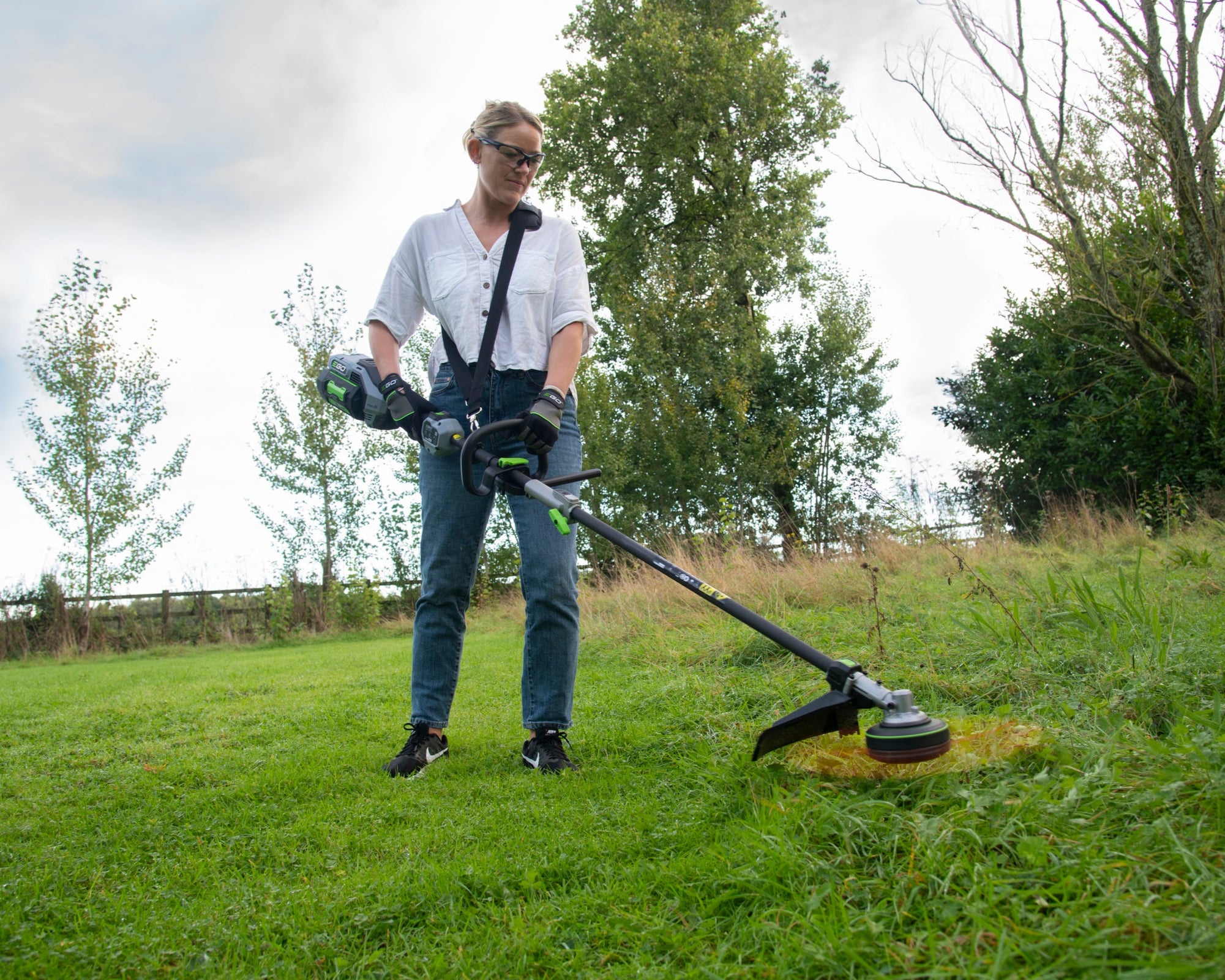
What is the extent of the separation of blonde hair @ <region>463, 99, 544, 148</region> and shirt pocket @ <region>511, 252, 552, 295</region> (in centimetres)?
41

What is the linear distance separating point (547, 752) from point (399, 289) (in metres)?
1.71

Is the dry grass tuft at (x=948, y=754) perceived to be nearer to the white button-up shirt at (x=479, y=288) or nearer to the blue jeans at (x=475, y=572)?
the blue jeans at (x=475, y=572)

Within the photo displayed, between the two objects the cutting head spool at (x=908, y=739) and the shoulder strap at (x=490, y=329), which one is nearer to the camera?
the cutting head spool at (x=908, y=739)

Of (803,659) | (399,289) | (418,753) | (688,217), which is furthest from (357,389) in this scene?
(688,217)

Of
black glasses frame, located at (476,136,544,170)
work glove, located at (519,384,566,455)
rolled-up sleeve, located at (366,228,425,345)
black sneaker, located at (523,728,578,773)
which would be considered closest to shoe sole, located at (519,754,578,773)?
black sneaker, located at (523,728,578,773)

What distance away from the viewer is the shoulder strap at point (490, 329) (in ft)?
9.27

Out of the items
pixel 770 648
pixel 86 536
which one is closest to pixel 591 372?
pixel 86 536

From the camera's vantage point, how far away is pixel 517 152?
283cm

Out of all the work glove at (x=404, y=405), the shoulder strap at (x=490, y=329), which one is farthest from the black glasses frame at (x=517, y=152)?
the work glove at (x=404, y=405)

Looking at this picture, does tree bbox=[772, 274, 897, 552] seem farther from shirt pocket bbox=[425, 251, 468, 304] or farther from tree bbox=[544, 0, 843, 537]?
shirt pocket bbox=[425, 251, 468, 304]

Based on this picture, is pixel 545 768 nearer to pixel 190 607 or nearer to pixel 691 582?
pixel 691 582

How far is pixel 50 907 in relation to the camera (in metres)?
1.77

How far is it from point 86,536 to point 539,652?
66.3 feet

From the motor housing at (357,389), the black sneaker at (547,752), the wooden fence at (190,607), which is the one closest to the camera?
the black sneaker at (547,752)
